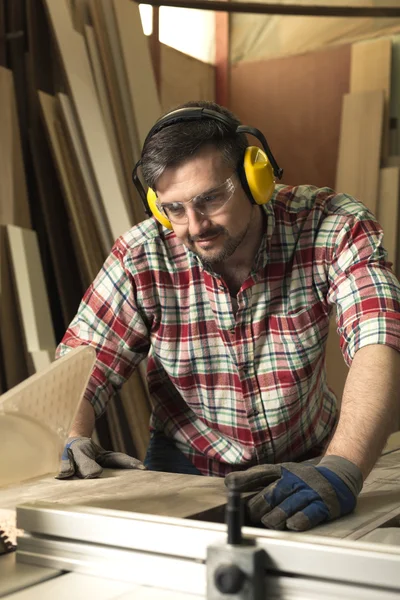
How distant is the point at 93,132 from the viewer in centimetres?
355

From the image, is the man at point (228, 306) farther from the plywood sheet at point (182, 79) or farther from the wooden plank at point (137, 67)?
the plywood sheet at point (182, 79)

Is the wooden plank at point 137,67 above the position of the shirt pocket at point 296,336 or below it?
above

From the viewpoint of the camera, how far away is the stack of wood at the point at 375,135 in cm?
437

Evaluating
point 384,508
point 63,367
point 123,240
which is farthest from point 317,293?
point 63,367

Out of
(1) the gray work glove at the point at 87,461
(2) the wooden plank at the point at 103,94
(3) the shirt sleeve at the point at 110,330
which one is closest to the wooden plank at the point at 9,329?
(2) the wooden plank at the point at 103,94

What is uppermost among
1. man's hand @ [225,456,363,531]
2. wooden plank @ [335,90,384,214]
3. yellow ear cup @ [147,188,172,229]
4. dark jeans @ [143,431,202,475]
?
wooden plank @ [335,90,384,214]

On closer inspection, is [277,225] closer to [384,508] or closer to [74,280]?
[384,508]

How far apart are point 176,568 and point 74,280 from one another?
2.67 meters

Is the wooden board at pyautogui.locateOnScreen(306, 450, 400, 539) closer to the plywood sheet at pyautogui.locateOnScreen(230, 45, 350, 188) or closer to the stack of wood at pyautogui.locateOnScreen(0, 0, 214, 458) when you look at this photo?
the stack of wood at pyautogui.locateOnScreen(0, 0, 214, 458)

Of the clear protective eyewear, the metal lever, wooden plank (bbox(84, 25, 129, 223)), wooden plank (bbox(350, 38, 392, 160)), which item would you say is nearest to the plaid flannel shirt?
the clear protective eyewear

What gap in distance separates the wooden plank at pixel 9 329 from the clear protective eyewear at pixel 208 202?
151 centimetres

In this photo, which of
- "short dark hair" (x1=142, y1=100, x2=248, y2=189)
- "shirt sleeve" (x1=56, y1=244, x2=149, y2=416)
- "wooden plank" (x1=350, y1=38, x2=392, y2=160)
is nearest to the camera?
"short dark hair" (x1=142, y1=100, x2=248, y2=189)

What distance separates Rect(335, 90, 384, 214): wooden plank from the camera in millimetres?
4391

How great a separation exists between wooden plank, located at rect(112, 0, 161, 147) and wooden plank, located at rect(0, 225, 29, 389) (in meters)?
0.98
